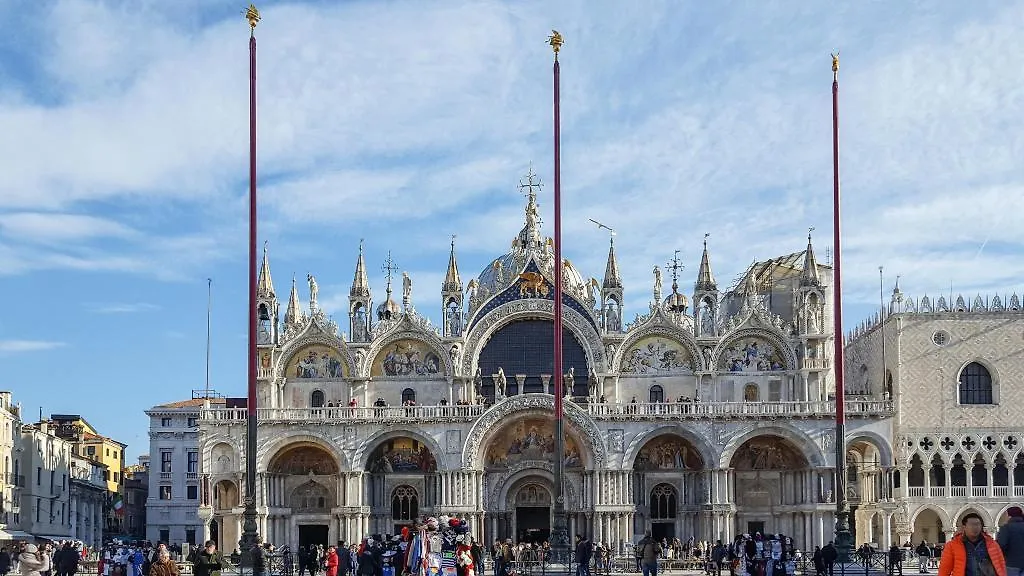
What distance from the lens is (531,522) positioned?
6450cm

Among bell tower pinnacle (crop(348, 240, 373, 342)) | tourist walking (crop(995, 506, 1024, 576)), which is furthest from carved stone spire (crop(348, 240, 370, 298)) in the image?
tourist walking (crop(995, 506, 1024, 576))

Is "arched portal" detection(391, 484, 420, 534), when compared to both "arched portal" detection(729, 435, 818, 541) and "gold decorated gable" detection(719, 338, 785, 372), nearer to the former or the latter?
"arched portal" detection(729, 435, 818, 541)

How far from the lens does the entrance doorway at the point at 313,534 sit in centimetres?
6450

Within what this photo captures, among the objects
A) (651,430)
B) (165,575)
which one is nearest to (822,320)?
Answer: (651,430)

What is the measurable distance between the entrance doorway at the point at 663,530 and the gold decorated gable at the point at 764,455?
4052mm

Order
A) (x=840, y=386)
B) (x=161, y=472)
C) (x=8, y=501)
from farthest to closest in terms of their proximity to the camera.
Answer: (x=161, y=472) → (x=8, y=501) → (x=840, y=386)

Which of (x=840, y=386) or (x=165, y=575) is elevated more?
(x=840, y=386)

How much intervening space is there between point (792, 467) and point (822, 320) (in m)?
7.20

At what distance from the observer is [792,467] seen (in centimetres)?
6281

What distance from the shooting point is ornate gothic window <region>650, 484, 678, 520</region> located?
63.7 metres

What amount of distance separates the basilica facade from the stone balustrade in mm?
84

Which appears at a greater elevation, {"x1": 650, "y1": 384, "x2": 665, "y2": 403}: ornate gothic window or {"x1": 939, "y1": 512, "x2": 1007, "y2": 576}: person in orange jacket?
{"x1": 650, "y1": 384, "x2": 665, "y2": 403}: ornate gothic window

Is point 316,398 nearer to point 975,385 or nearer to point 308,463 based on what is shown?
point 308,463

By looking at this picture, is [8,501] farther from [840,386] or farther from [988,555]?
[988,555]
